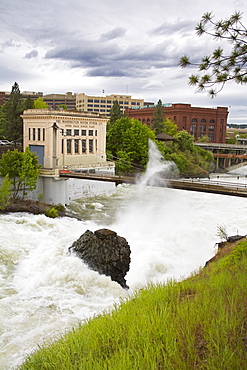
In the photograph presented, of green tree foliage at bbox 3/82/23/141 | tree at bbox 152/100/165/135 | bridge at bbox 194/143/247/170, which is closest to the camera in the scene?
green tree foliage at bbox 3/82/23/141

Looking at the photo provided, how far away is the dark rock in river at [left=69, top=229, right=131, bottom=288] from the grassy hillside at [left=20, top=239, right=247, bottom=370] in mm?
7189

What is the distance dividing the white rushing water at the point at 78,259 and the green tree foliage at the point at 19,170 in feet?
13.3

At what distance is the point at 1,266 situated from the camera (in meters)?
13.9

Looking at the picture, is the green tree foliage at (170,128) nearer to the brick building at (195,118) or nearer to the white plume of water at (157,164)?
the brick building at (195,118)

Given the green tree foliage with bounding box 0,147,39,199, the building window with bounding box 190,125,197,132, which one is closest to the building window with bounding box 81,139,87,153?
the green tree foliage with bounding box 0,147,39,199

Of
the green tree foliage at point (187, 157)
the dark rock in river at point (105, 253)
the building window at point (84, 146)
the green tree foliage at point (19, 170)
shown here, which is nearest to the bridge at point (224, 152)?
the green tree foliage at point (187, 157)

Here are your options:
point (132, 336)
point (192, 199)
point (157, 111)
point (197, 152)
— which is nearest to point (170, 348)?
point (132, 336)

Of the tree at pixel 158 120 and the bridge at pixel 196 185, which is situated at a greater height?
the tree at pixel 158 120

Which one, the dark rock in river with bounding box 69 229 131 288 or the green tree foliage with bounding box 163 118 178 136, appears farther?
the green tree foliage with bounding box 163 118 178 136

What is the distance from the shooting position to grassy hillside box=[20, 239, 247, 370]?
4568 mm

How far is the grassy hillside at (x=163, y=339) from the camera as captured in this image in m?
4.57

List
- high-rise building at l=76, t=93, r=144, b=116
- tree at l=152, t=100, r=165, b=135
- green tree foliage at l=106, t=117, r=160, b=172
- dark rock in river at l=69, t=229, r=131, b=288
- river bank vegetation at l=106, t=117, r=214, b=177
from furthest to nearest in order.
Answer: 1. high-rise building at l=76, t=93, r=144, b=116
2. tree at l=152, t=100, r=165, b=135
3. green tree foliage at l=106, t=117, r=160, b=172
4. river bank vegetation at l=106, t=117, r=214, b=177
5. dark rock in river at l=69, t=229, r=131, b=288

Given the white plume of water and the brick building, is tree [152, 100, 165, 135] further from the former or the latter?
the white plume of water

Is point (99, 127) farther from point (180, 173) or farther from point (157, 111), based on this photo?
point (157, 111)
